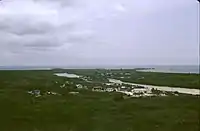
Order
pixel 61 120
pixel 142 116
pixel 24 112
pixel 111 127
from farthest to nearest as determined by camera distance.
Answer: pixel 24 112
pixel 142 116
pixel 61 120
pixel 111 127

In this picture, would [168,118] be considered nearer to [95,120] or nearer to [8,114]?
[95,120]

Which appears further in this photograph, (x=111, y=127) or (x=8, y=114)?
(x=8, y=114)

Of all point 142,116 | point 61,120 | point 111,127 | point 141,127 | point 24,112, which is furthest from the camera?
point 24,112

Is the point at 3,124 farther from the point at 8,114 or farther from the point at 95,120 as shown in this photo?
the point at 95,120

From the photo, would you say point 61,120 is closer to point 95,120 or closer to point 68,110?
point 95,120

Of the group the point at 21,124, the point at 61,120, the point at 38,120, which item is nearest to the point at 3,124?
the point at 21,124

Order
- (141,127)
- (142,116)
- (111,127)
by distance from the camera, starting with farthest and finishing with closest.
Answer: (142,116) < (141,127) < (111,127)

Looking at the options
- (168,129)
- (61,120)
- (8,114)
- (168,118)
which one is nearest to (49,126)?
(61,120)

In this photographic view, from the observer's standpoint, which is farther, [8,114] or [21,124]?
[8,114]
